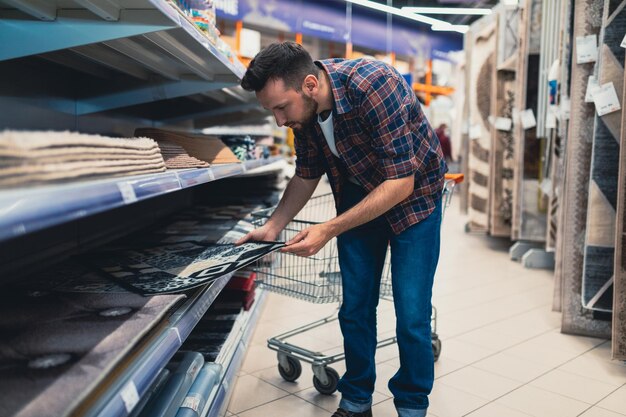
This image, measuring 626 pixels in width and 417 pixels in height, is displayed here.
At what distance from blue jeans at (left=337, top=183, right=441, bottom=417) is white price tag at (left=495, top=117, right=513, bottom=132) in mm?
3959

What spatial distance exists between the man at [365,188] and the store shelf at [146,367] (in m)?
0.36

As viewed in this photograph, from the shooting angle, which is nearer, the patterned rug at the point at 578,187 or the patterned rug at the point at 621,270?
the patterned rug at the point at 621,270

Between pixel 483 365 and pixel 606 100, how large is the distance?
4.95ft

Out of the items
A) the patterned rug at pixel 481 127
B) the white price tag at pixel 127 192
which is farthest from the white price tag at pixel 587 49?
the patterned rug at pixel 481 127

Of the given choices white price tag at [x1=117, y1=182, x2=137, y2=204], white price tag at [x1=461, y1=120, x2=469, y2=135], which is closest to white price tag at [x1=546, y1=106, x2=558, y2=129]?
white price tag at [x1=461, y1=120, x2=469, y2=135]

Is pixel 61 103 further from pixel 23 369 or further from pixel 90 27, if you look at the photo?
pixel 23 369

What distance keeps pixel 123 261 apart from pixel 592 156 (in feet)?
8.21

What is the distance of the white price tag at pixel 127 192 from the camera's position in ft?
3.85

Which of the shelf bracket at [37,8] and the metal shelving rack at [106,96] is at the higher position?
the shelf bracket at [37,8]

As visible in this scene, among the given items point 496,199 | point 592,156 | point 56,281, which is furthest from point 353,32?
point 56,281

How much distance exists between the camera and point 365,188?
221cm

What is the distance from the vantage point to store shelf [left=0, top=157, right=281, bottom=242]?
811 millimetres

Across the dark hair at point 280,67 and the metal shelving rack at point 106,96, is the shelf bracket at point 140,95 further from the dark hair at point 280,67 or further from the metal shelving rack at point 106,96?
the dark hair at point 280,67

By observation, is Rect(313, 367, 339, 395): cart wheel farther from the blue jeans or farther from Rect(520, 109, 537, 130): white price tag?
Rect(520, 109, 537, 130): white price tag
